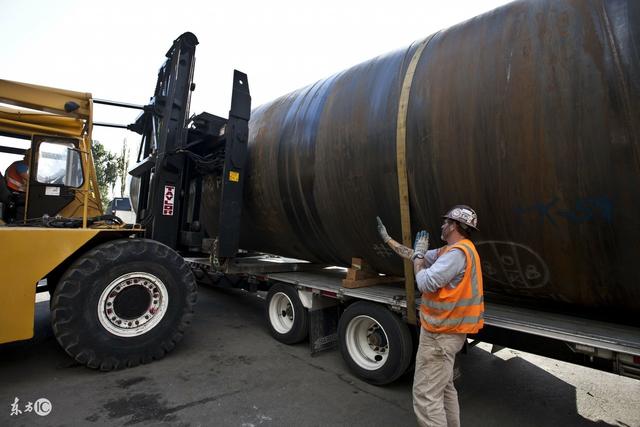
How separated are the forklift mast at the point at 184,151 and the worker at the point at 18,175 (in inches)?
63.2

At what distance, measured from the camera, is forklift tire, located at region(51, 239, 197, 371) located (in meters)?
4.42

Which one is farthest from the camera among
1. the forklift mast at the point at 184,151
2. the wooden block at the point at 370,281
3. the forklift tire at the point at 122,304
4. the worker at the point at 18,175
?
the forklift mast at the point at 184,151

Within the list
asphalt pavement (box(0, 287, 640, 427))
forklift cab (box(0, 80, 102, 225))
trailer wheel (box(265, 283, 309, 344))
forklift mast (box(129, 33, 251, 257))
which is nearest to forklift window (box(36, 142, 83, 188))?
forklift cab (box(0, 80, 102, 225))

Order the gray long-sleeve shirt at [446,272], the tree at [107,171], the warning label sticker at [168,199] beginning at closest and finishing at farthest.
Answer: the gray long-sleeve shirt at [446,272] < the warning label sticker at [168,199] < the tree at [107,171]

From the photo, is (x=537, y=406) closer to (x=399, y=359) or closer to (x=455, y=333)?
(x=399, y=359)

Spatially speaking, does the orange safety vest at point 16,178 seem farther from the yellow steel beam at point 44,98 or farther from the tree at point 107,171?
the tree at point 107,171

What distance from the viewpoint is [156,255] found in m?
5.07

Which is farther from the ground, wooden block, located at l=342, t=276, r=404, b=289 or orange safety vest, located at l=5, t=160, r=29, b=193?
orange safety vest, located at l=5, t=160, r=29, b=193

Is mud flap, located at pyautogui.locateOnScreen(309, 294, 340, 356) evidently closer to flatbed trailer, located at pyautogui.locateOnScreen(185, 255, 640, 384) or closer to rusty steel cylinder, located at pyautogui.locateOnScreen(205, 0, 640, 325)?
flatbed trailer, located at pyautogui.locateOnScreen(185, 255, 640, 384)

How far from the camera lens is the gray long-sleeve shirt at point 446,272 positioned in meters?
2.85

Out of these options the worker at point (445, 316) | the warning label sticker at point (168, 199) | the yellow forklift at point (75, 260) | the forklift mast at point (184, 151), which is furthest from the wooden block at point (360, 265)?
the warning label sticker at point (168, 199)

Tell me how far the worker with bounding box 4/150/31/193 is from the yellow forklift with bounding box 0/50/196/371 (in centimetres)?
9

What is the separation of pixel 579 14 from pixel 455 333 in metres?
2.79

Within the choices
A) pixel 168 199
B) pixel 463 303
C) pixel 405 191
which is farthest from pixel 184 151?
pixel 463 303
